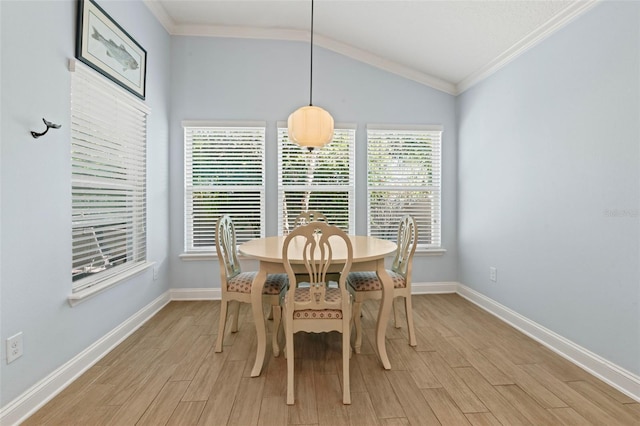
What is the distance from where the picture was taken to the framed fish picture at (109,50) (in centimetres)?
217

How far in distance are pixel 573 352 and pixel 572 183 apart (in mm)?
1204

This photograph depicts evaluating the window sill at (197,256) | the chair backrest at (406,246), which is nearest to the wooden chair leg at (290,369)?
the chair backrest at (406,246)

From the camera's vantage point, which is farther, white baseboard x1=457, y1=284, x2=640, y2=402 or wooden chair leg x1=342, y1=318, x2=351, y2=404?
white baseboard x1=457, y1=284, x2=640, y2=402

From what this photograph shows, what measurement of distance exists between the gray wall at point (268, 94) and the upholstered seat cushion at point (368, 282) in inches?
54.3

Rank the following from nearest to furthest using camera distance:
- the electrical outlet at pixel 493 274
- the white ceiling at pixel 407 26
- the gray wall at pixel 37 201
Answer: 1. the gray wall at pixel 37 201
2. the white ceiling at pixel 407 26
3. the electrical outlet at pixel 493 274

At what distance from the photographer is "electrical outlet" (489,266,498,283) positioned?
3265 millimetres

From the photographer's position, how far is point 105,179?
2.52 metres

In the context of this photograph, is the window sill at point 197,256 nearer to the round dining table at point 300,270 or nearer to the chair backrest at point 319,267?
the round dining table at point 300,270

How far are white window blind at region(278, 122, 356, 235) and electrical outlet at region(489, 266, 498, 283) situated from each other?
153cm

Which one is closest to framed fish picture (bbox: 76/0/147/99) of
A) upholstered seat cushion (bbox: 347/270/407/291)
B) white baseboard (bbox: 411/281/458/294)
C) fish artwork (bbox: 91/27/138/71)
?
fish artwork (bbox: 91/27/138/71)

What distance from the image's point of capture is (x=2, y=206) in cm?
159

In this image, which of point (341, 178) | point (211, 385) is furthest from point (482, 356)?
point (341, 178)

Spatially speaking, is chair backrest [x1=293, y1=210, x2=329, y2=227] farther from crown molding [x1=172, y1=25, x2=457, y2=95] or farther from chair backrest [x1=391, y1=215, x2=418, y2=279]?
crown molding [x1=172, y1=25, x2=457, y2=95]

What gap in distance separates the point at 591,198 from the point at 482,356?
132 cm
